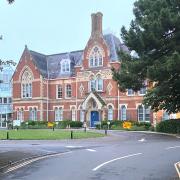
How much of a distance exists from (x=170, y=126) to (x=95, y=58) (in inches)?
756

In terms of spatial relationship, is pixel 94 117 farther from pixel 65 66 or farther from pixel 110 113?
pixel 65 66

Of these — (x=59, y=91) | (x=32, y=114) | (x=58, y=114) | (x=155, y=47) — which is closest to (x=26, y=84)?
(x=32, y=114)

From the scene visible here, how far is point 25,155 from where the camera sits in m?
24.9

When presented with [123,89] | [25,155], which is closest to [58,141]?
[25,155]

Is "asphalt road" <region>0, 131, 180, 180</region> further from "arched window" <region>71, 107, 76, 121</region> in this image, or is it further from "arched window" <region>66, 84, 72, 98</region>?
"arched window" <region>66, 84, 72, 98</region>

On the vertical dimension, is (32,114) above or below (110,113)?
above

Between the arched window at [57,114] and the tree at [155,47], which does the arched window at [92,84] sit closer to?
the arched window at [57,114]

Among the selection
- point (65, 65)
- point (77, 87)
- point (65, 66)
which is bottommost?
point (77, 87)

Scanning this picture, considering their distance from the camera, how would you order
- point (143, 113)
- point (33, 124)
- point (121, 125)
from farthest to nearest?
point (33, 124)
point (143, 113)
point (121, 125)

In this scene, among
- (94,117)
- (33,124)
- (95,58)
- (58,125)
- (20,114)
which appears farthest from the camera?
(20,114)

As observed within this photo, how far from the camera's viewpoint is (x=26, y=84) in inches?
2758

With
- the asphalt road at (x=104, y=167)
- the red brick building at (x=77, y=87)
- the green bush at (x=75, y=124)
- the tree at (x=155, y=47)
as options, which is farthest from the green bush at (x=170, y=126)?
the tree at (x=155, y=47)

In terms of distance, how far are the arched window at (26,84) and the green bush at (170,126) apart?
25429 mm

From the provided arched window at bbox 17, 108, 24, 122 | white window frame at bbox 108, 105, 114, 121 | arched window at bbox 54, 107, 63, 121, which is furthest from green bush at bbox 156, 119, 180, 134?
arched window at bbox 17, 108, 24, 122
